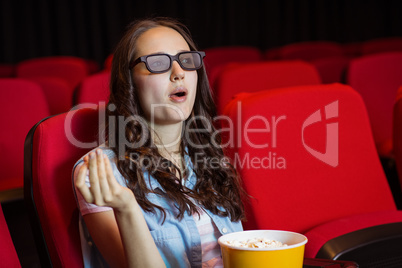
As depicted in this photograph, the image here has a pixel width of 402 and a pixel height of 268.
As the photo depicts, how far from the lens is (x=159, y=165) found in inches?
57.8

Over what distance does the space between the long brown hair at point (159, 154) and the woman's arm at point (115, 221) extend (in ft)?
0.40

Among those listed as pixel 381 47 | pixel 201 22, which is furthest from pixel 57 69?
pixel 201 22

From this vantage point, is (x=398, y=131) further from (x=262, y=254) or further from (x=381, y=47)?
(x=381, y=47)

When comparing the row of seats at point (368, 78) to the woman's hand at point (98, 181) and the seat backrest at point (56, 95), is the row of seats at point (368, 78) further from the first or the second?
the woman's hand at point (98, 181)

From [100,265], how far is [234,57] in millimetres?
3923

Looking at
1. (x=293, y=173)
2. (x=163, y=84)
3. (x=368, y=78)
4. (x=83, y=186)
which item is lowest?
(x=293, y=173)

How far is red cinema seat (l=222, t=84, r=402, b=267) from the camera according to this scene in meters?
1.69

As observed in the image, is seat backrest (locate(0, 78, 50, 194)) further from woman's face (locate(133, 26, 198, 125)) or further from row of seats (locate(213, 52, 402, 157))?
woman's face (locate(133, 26, 198, 125))

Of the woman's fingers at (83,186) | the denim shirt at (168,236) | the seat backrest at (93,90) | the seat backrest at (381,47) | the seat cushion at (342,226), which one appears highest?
the woman's fingers at (83,186)

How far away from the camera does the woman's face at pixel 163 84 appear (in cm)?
145

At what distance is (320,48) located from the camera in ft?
17.5

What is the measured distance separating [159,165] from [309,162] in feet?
1.78

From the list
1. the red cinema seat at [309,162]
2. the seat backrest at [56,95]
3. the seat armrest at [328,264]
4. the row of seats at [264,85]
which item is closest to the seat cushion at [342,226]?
the red cinema seat at [309,162]

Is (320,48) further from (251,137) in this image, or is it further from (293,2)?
(251,137)
